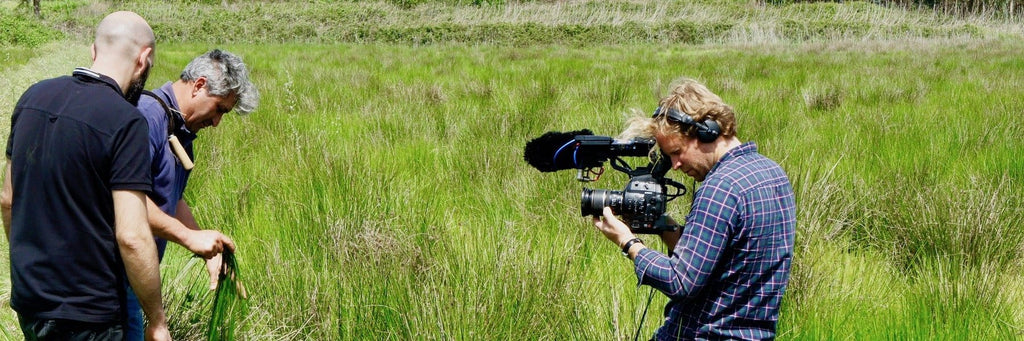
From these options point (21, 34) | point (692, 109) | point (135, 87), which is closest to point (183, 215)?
point (135, 87)

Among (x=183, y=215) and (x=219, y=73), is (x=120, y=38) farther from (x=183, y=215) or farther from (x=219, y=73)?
(x=183, y=215)

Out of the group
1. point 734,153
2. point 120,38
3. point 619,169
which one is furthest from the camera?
point 619,169

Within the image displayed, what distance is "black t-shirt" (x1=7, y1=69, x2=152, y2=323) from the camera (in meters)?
2.09

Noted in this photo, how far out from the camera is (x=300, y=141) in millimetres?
6148

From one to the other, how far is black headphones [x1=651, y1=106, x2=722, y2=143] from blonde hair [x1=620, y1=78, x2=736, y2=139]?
13 millimetres

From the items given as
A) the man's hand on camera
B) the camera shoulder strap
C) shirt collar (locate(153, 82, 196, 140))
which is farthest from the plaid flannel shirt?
shirt collar (locate(153, 82, 196, 140))

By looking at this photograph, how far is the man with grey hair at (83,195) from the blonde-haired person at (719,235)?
54.8 inches

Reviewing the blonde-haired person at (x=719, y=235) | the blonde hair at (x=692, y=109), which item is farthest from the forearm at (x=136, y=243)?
the blonde hair at (x=692, y=109)

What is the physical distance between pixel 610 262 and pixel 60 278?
2.31 meters

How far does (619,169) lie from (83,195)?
5.04ft

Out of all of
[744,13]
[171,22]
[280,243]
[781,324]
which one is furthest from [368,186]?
[171,22]

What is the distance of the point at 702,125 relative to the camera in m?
2.32

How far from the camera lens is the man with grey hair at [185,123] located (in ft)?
8.55

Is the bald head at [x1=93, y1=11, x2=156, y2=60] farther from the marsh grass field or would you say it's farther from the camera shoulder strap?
the marsh grass field
